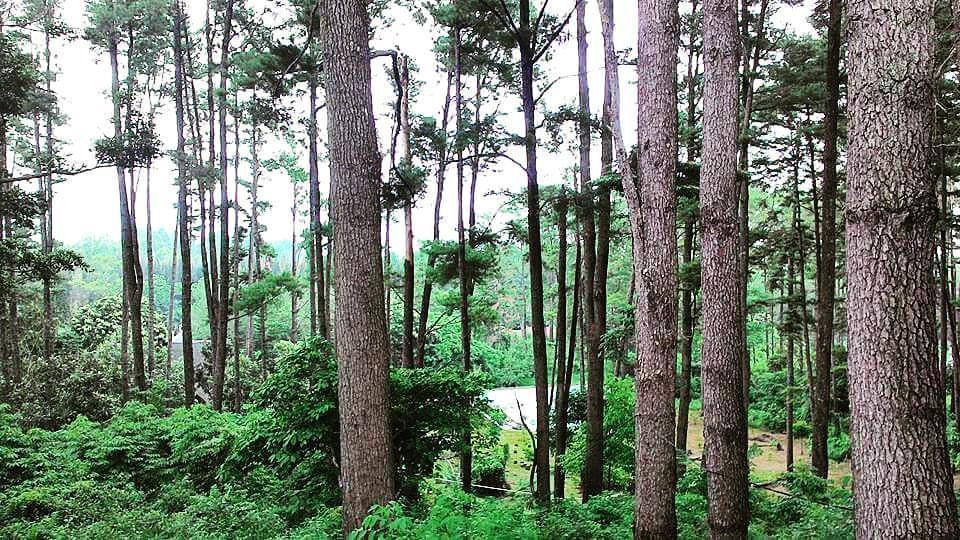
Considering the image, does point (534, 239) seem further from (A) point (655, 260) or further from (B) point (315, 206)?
(B) point (315, 206)

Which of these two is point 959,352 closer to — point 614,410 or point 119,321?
point 614,410

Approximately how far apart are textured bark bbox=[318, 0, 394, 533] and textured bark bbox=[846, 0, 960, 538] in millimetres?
3442

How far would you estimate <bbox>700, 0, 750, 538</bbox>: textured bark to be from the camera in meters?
4.98

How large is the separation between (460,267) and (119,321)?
20145 millimetres

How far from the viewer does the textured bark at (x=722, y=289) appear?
4984mm

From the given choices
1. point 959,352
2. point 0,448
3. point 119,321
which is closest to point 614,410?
point 959,352

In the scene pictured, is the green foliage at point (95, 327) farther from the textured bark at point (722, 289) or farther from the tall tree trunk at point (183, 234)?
Answer: the textured bark at point (722, 289)

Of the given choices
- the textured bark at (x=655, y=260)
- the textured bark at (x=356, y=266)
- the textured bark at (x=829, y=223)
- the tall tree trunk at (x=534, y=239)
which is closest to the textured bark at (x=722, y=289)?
the textured bark at (x=655, y=260)

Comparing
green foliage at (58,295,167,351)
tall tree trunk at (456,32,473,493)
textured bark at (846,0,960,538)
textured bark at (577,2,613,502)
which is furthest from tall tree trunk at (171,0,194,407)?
textured bark at (846,0,960,538)

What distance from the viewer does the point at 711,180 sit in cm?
521

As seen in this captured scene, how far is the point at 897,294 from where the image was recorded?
2.85 m

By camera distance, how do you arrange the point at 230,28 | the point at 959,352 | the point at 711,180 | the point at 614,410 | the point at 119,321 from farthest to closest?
the point at 119,321 < the point at 230,28 < the point at 959,352 < the point at 614,410 < the point at 711,180

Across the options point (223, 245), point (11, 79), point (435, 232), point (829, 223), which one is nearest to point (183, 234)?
point (223, 245)

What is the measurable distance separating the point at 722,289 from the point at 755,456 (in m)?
12.7
